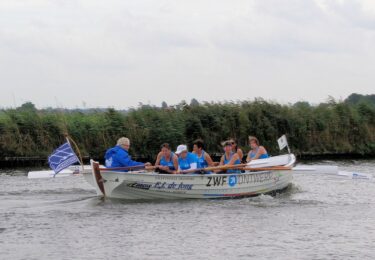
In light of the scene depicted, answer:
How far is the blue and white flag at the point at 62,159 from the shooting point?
19516 mm

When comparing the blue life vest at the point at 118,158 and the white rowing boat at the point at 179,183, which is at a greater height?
the blue life vest at the point at 118,158

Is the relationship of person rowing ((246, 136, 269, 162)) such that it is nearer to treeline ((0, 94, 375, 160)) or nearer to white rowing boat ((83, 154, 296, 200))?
white rowing boat ((83, 154, 296, 200))

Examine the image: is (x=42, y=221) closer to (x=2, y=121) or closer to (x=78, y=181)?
(x=78, y=181)

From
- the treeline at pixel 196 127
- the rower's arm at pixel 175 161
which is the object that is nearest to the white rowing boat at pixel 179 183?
the rower's arm at pixel 175 161

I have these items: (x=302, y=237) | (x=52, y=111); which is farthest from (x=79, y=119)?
(x=302, y=237)

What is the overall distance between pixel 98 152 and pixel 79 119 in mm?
2174

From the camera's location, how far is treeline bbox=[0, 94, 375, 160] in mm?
31828

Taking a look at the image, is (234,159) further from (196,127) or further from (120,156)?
(196,127)

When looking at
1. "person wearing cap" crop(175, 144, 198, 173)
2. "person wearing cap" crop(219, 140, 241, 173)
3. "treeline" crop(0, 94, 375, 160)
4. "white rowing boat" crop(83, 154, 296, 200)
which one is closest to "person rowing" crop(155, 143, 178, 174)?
"person wearing cap" crop(175, 144, 198, 173)

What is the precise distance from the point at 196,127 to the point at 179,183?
14466 millimetres

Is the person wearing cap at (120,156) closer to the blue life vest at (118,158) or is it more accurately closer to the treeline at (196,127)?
the blue life vest at (118,158)

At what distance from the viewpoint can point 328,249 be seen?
46.8 ft

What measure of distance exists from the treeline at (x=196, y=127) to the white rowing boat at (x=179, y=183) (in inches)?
477

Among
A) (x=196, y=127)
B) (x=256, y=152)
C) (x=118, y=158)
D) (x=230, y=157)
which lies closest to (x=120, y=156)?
(x=118, y=158)
